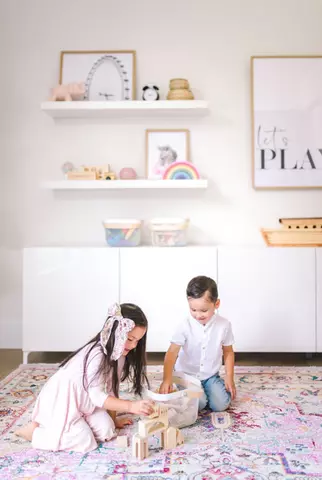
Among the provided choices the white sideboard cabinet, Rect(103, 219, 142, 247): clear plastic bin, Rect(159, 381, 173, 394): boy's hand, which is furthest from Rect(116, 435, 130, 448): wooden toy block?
Rect(103, 219, 142, 247): clear plastic bin

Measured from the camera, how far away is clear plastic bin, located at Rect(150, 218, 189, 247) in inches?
128

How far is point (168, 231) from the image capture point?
3.27m

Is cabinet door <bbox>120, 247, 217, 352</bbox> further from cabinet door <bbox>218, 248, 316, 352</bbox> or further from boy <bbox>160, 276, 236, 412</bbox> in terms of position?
boy <bbox>160, 276, 236, 412</bbox>

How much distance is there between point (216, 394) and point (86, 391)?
2.00 feet

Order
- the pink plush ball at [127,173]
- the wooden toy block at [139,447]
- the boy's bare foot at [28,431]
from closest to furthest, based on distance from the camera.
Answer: the wooden toy block at [139,447]
the boy's bare foot at [28,431]
the pink plush ball at [127,173]

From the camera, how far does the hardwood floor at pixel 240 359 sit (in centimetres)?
324

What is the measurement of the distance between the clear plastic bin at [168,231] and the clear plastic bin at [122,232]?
0.32 ft

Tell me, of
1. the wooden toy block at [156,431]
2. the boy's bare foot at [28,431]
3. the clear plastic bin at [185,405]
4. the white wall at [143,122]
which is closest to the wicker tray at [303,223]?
the white wall at [143,122]

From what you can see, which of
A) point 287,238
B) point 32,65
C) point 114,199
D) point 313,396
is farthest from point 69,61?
point 313,396

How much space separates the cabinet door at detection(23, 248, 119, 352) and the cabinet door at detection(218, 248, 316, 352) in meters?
0.63

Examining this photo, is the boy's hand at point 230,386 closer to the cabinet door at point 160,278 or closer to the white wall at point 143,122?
the cabinet door at point 160,278

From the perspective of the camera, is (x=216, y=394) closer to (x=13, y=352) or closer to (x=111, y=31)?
(x=13, y=352)

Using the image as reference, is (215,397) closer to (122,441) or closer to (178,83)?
(122,441)

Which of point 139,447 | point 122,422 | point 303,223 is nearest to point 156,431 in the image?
point 139,447
